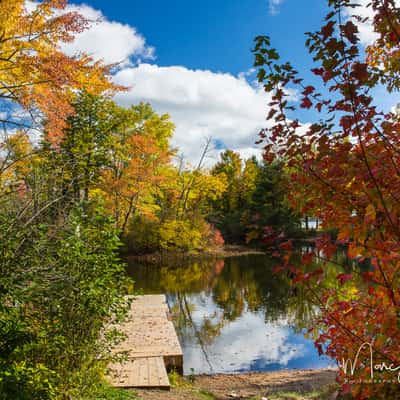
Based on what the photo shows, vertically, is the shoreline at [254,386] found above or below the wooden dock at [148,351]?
below

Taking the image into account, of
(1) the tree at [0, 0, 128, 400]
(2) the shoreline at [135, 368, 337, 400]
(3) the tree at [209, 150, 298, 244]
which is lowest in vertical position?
(2) the shoreline at [135, 368, 337, 400]

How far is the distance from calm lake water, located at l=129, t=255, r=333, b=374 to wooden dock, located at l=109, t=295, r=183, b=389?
52cm

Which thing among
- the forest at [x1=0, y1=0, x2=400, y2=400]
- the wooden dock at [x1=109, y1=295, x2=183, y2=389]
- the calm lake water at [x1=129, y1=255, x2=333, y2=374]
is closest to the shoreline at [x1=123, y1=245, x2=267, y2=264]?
the calm lake water at [x1=129, y1=255, x2=333, y2=374]

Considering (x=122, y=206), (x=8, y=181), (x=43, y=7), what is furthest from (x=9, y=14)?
(x=122, y=206)

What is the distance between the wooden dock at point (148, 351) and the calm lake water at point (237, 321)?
518 millimetres

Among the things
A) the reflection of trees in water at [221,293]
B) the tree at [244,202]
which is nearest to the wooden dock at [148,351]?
the reflection of trees in water at [221,293]

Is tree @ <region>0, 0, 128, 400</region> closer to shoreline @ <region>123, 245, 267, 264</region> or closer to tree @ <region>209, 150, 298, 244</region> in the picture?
shoreline @ <region>123, 245, 267, 264</region>

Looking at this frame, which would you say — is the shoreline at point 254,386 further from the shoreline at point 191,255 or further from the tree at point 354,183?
the shoreline at point 191,255

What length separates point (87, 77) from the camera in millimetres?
7391

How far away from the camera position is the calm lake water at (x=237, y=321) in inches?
290

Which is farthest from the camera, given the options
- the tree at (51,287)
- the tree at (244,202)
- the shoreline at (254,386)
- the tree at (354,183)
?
the tree at (244,202)

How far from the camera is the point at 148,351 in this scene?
6.08 meters

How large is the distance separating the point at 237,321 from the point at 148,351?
3.97 meters

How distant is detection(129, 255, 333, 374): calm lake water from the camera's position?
737 centimetres
